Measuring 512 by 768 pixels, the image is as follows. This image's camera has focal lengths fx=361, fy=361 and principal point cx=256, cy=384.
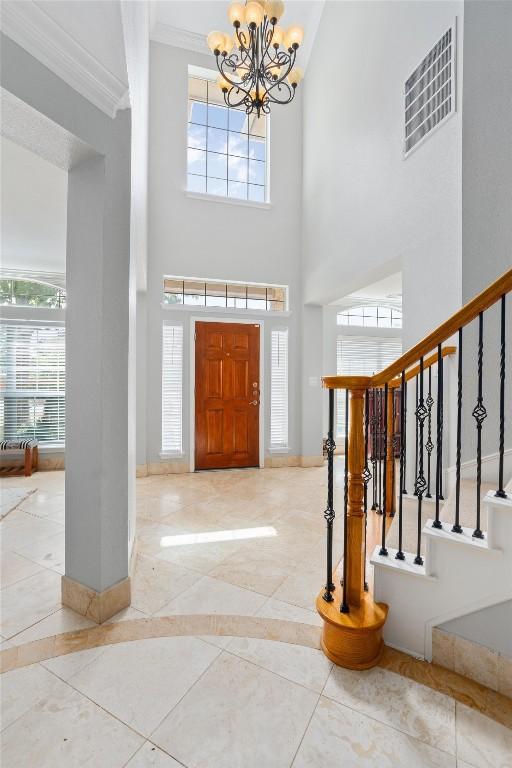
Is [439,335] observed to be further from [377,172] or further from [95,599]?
[377,172]

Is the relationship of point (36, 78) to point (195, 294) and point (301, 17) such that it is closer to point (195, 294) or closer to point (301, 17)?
point (195, 294)

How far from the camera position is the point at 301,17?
15.7ft

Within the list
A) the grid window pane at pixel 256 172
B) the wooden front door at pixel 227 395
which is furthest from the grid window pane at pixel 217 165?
the wooden front door at pixel 227 395

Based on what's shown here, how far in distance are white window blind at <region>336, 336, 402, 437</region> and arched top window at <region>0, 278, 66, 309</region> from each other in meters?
4.37

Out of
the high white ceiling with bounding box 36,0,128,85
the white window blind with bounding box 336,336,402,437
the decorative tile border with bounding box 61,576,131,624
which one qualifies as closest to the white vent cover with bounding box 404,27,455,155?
the high white ceiling with bounding box 36,0,128,85

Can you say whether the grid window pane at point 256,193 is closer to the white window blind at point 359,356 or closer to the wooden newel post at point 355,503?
the white window blind at point 359,356

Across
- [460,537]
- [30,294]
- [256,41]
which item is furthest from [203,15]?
[460,537]

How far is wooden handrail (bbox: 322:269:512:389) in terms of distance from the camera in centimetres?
139

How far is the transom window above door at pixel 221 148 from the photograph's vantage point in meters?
4.93

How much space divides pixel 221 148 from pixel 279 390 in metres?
3.49

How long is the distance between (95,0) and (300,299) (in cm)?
380

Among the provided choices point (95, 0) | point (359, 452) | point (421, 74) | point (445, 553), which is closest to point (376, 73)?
point (421, 74)

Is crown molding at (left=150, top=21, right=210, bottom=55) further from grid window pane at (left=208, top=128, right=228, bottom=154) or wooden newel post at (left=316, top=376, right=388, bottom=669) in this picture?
wooden newel post at (left=316, top=376, right=388, bottom=669)

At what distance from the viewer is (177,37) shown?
181 inches
